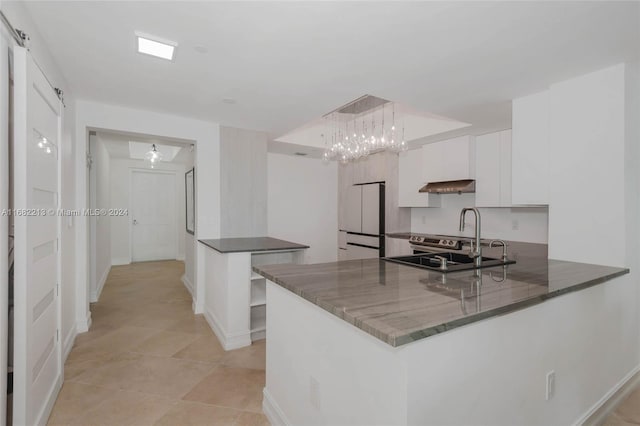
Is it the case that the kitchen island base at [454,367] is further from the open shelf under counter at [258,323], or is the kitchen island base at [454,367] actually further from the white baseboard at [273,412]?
the open shelf under counter at [258,323]

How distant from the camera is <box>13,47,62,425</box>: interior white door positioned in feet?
4.72

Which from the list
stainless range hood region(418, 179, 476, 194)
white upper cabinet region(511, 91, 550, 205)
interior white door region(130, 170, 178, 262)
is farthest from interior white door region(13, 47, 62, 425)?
interior white door region(130, 170, 178, 262)

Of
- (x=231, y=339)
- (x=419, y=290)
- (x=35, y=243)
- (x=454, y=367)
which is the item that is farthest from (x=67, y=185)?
(x=454, y=367)

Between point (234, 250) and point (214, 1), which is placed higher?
point (214, 1)

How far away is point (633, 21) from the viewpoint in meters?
1.70

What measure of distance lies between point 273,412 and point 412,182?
3.83 m

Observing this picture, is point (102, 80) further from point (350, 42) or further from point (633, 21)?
point (633, 21)

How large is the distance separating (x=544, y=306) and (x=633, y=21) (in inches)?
65.8

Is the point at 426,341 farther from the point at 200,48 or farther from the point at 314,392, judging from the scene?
the point at 200,48

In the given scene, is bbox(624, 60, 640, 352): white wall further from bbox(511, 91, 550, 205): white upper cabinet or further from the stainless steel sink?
the stainless steel sink

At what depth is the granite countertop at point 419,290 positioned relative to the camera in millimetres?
1050

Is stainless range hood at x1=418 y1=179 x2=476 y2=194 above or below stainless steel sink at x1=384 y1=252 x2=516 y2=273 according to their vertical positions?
above

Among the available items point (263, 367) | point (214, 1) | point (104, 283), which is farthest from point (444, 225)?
point (104, 283)

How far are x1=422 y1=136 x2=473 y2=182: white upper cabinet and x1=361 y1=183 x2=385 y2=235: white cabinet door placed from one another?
81 centimetres
